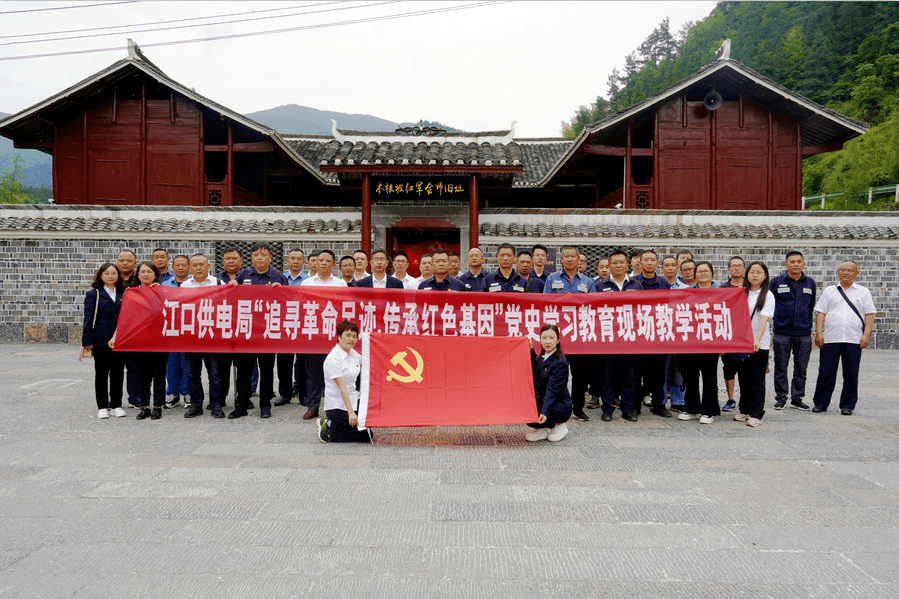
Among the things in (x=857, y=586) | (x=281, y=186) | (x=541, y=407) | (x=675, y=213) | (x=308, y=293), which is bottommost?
(x=857, y=586)

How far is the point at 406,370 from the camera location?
5109 mm

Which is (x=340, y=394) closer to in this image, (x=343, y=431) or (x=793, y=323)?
(x=343, y=431)

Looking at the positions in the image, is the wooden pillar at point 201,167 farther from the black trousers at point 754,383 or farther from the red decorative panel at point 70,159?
the black trousers at point 754,383

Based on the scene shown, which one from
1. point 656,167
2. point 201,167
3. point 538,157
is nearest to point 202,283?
point 201,167

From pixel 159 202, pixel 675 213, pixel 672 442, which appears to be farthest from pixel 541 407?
pixel 159 202

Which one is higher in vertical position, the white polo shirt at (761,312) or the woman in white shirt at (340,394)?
the white polo shirt at (761,312)

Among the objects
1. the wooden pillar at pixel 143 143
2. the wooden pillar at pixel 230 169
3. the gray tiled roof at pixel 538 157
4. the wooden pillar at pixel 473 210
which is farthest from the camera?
the gray tiled roof at pixel 538 157

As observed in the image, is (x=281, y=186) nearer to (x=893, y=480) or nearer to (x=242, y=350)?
(x=242, y=350)

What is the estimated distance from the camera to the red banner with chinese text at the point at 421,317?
586 cm

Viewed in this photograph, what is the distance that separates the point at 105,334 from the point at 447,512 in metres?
4.30

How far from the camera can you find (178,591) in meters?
2.57

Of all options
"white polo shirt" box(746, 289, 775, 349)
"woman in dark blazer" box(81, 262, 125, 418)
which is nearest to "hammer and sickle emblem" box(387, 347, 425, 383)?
"woman in dark blazer" box(81, 262, 125, 418)

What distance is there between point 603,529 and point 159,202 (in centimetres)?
1344

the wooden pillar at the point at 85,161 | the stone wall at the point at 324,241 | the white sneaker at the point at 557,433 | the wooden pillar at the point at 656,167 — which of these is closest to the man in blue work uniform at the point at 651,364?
the white sneaker at the point at 557,433
